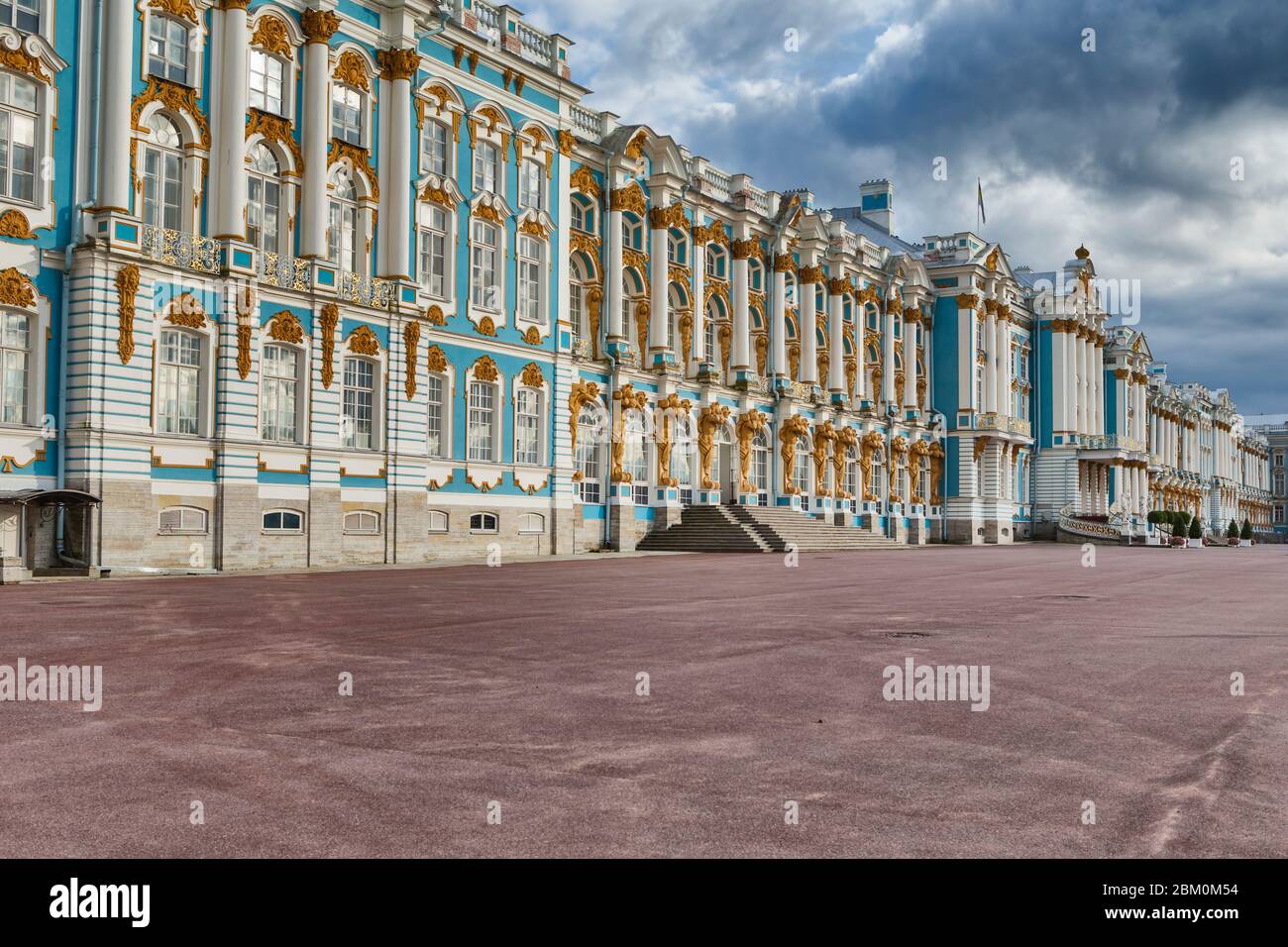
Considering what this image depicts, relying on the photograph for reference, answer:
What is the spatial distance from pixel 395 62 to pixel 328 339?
27.6ft

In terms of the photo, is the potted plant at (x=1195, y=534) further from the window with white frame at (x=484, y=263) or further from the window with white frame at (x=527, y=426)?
the window with white frame at (x=484, y=263)

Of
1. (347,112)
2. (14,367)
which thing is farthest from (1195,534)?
(14,367)

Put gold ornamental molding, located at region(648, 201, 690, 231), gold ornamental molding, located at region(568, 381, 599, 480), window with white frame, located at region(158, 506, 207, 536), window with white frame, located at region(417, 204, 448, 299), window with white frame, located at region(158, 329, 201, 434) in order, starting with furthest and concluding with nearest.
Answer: gold ornamental molding, located at region(648, 201, 690, 231)
gold ornamental molding, located at region(568, 381, 599, 480)
window with white frame, located at region(417, 204, 448, 299)
window with white frame, located at region(158, 329, 201, 434)
window with white frame, located at region(158, 506, 207, 536)

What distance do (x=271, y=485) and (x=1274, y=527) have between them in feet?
512

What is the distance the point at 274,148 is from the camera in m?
29.6

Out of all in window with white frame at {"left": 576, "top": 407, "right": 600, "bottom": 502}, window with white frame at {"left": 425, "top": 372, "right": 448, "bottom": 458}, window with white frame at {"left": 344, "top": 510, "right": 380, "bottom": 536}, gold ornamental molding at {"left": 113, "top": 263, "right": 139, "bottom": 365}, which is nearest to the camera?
gold ornamental molding at {"left": 113, "top": 263, "right": 139, "bottom": 365}

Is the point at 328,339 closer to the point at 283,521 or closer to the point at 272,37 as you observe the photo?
the point at 283,521

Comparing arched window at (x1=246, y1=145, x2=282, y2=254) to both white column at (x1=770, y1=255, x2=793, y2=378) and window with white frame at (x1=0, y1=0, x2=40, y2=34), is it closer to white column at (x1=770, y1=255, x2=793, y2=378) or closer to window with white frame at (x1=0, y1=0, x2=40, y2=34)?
window with white frame at (x1=0, y1=0, x2=40, y2=34)

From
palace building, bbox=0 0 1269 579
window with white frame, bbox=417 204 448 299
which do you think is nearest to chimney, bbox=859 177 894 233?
palace building, bbox=0 0 1269 579

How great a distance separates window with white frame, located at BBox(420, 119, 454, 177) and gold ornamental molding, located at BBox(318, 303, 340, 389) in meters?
6.19

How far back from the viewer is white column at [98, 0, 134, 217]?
25.1m

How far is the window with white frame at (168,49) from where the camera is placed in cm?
2677
